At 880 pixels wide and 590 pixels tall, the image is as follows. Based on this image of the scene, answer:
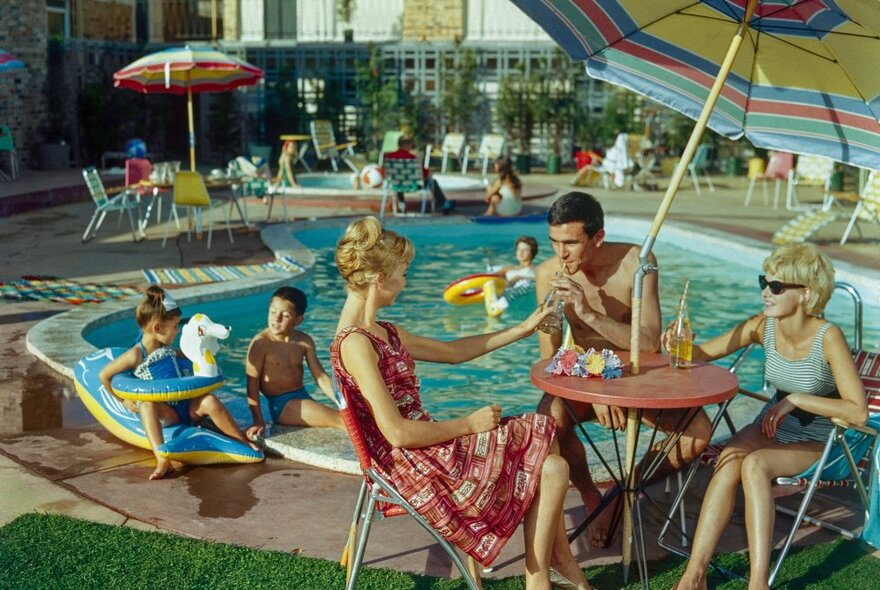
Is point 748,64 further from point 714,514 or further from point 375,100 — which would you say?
point 375,100

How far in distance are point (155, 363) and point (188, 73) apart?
890 cm

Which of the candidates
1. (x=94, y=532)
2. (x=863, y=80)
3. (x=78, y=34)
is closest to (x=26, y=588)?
(x=94, y=532)

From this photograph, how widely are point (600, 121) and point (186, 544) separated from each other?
19.5 metres

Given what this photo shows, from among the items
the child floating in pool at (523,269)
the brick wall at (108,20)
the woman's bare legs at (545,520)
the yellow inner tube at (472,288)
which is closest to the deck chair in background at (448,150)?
the brick wall at (108,20)

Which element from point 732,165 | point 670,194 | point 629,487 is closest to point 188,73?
point 670,194

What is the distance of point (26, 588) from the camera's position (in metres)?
3.71

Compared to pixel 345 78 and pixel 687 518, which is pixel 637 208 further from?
pixel 687 518

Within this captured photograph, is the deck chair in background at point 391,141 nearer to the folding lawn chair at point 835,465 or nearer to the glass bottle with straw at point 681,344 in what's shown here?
the folding lawn chair at point 835,465

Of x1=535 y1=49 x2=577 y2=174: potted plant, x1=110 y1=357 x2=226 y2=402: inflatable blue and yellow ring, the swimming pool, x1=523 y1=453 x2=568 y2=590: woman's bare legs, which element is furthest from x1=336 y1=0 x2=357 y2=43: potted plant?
x1=523 y1=453 x2=568 y2=590: woman's bare legs

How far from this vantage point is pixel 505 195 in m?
14.4

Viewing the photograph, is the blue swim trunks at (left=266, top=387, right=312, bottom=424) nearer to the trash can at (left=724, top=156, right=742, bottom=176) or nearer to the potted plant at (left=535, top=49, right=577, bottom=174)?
the potted plant at (left=535, top=49, right=577, bottom=174)

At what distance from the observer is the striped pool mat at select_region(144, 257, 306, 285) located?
381 inches

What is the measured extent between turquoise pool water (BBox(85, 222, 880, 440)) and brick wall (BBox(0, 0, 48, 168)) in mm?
8815

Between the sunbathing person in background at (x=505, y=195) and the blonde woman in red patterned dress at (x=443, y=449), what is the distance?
10811 millimetres
